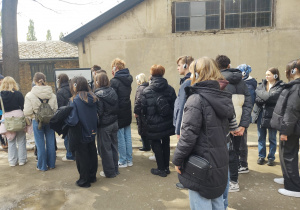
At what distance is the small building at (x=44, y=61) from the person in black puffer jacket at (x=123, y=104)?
420 inches

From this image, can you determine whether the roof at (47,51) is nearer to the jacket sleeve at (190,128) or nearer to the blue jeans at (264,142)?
the blue jeans at (264,142)

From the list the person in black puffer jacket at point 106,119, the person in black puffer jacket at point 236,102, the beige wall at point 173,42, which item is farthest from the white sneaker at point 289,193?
the beige wall at point 173,42

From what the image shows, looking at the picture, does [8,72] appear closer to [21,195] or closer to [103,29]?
[103,29]

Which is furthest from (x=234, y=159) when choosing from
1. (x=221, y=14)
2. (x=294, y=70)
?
(x=221, y=14)

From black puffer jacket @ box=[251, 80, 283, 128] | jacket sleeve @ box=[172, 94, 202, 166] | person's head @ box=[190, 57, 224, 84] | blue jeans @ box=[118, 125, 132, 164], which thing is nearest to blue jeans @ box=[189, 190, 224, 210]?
jacket sleeve @ box=[172, 94, 202, 166]

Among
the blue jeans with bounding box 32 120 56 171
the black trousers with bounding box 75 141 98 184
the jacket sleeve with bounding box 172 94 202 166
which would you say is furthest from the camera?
the blue jeans with bounding box 32 120 56 171

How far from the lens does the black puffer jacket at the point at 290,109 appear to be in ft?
11.2

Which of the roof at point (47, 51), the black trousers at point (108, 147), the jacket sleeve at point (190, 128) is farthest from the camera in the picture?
the roof at point (47, 51)

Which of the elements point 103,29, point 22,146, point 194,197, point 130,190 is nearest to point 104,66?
point 103,29

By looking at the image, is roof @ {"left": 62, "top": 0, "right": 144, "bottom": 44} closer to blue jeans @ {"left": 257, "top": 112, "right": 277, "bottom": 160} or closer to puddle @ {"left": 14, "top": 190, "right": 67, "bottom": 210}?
blue jeans @ {"left": 257, "top": 112, "right": 277, "bottom": 160}

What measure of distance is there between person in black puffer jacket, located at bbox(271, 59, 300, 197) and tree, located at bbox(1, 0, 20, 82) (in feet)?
23.5

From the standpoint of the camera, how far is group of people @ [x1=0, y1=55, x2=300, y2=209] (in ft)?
7.30

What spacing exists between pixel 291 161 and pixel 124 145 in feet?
9.50

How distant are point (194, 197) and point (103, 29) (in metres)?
8.33
